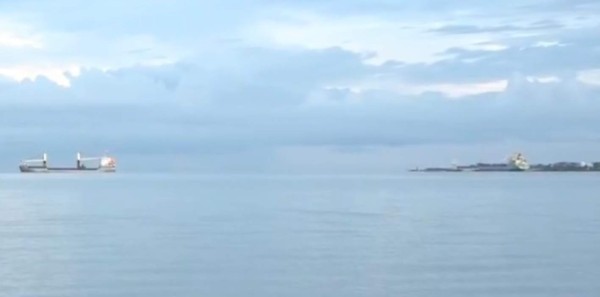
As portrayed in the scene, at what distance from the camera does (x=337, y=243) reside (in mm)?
35469

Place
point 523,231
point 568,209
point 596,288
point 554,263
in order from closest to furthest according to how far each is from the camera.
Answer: point 596,288 → point 554,263 → point 523,231 → point 568,209

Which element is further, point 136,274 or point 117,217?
point 117,217

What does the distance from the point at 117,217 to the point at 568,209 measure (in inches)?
1042

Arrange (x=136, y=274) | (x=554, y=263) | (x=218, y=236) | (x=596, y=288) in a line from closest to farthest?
1. (x=596, y=288)
2. (x=136, y=274)
3. (x=554, y=263)
4. (x=218, y=236)

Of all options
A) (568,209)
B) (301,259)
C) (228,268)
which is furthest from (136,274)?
(568,209)

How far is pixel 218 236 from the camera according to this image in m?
38.6

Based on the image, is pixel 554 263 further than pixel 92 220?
No

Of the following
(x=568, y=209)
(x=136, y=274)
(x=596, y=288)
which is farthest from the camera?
(x=568, y=209)

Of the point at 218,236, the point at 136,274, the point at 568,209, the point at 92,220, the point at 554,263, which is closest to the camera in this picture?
the point at 136,274

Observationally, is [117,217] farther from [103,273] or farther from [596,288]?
[596,288]

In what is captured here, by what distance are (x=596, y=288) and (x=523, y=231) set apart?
1733 cm

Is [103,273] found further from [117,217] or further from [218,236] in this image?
[117,217]

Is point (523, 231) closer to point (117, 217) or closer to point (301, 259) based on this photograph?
point (301, 259)

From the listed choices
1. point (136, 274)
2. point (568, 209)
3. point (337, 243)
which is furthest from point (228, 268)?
point (568, 209)
